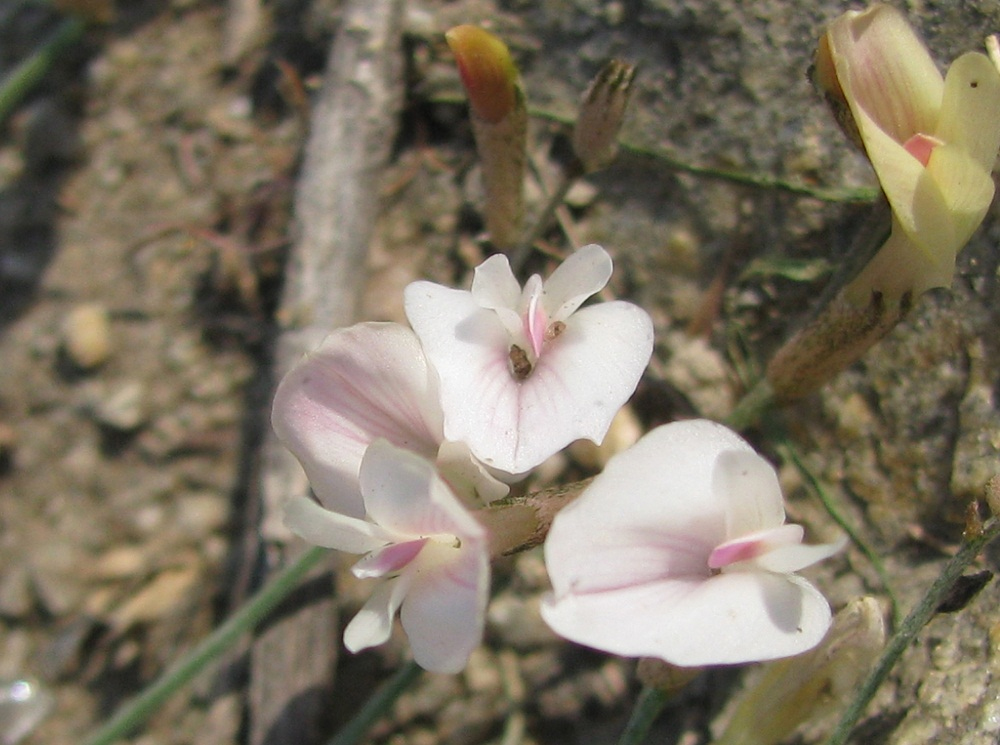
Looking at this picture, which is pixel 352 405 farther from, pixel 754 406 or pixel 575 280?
pixel 754 406

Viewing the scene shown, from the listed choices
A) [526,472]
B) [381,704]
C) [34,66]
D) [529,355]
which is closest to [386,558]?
[526,472]

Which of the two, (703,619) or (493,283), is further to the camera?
(493,283)

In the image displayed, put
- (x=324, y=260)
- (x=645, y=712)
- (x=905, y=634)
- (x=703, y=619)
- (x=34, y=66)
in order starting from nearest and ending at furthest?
(x=703, y=619)
(x=905, y=634)
(x=645, y=712)
(x=324, y=260)
(x=34, y=66)

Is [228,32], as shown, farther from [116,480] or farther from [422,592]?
[422,592]

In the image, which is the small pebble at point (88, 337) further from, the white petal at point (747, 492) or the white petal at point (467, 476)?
the white petal at point (747, 492)

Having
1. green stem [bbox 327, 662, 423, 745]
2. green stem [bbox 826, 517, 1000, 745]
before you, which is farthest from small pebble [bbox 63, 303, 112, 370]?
green stem [bbox 826, 517, 1000, 745]

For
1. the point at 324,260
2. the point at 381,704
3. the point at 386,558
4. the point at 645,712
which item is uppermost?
the point at 386,558

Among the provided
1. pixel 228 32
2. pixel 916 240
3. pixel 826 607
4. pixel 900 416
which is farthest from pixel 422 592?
pixel 228 32
